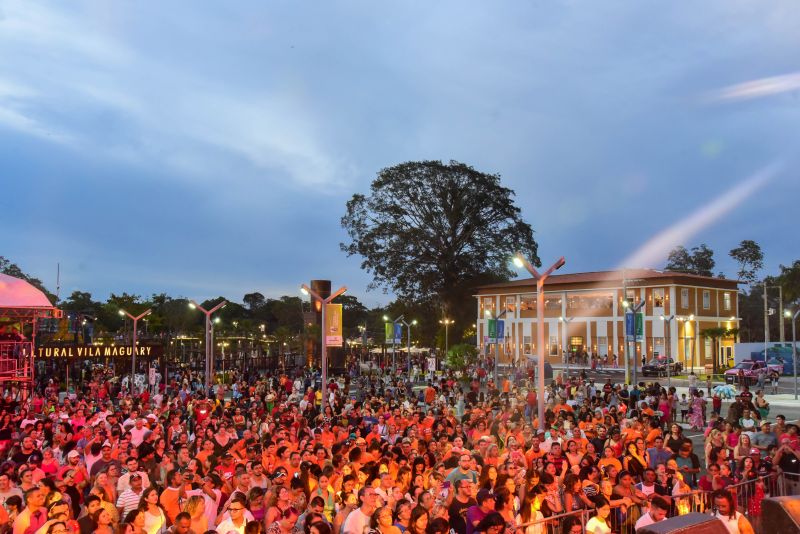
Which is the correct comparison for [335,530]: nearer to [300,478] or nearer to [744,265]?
[300,478]

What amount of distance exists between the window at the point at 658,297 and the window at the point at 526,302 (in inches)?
461

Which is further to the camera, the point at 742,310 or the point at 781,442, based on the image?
the point at 742,310

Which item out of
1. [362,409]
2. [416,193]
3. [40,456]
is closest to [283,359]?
[416,193]

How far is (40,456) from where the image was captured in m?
10.8

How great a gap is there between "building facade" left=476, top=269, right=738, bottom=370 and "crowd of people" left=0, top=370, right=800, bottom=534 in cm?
4034

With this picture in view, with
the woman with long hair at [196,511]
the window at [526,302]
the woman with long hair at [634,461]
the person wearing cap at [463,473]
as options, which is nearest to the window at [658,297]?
the window at [526,302]

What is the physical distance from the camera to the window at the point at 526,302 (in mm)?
66812

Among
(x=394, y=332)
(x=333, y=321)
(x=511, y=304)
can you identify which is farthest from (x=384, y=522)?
(x=511, y=304)

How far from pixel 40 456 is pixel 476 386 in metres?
21.0

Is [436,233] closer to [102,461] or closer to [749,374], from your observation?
[749,374]

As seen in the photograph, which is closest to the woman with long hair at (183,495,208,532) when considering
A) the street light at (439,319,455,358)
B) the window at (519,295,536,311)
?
the street light at (439,319,455,358)

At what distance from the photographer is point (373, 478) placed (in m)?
9.65

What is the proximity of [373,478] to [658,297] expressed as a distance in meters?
53.4

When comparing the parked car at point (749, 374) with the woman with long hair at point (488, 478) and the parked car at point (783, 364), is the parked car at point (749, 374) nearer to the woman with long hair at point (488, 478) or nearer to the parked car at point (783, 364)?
the parked car at point (783, 364)
